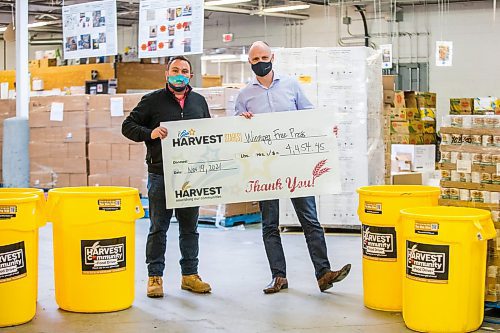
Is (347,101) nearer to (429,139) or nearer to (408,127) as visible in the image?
(408,127)

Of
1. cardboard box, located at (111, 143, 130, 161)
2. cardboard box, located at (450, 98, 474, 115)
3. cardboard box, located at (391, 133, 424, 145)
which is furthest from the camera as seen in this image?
cardboard box, located at (450, 98, 474, 115)

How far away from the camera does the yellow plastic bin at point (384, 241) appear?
15.4ft

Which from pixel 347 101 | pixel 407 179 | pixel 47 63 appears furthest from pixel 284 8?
pixel 347 101

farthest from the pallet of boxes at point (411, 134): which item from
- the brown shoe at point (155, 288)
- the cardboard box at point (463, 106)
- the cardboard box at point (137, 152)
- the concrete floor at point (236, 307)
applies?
the brown shoe at point (155, 288)

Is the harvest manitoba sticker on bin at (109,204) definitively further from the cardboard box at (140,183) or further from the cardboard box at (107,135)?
the cardboard box at (107,135)

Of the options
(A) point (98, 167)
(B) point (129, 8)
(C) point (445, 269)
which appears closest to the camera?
(C) point (445, 269)

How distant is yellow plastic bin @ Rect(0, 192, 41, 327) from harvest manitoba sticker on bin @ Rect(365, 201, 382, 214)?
6.69 ft

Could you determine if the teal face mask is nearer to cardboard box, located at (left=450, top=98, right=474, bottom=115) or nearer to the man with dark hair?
the man with dark hair

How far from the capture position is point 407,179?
9.09m

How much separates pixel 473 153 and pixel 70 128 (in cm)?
658

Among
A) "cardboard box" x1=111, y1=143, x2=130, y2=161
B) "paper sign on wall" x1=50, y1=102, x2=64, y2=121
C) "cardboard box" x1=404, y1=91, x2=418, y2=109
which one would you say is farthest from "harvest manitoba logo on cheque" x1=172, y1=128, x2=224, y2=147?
"cardboard box" x1=404, y1=91, x2=418, y2=109

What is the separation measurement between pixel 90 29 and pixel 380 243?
21.0ft

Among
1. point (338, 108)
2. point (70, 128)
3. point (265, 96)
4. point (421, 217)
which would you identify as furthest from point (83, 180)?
point (421, 217)

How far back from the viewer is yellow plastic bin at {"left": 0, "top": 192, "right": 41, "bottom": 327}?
4.34 meters
